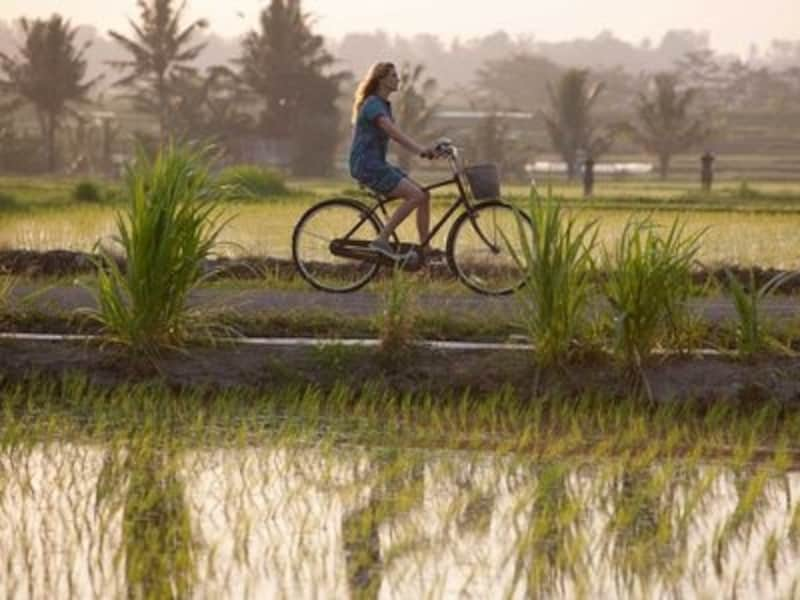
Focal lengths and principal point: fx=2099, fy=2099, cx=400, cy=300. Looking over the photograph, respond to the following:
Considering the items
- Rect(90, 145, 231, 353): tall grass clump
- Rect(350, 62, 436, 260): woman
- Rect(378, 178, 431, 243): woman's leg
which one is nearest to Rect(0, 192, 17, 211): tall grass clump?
Rect(378, 178, 431, 243): woman's leg

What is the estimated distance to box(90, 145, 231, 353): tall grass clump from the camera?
30.4 ft

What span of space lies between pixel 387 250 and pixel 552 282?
313cm

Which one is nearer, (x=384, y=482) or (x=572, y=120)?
(x=384, y=482)

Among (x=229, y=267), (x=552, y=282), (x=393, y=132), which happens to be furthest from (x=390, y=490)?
(x=229, y=267)

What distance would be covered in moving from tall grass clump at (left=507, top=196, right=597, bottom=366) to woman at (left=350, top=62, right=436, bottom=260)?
2.33 m

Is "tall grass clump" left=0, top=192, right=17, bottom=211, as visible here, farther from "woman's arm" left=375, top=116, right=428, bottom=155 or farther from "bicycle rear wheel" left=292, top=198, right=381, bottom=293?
"woman's arm" left=375, top=116, right=428, bottom=155

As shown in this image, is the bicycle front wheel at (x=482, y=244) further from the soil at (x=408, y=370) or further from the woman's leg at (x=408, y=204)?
the soil at (x=408, y=370)

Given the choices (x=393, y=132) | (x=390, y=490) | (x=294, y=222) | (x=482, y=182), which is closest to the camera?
(x=390, y=490)

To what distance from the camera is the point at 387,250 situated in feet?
39.8

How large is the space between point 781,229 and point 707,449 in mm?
12045

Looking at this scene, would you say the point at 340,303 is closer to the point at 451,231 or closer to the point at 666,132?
the point at 451,231

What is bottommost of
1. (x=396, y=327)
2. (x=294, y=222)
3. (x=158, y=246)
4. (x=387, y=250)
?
(x=294, y=222)

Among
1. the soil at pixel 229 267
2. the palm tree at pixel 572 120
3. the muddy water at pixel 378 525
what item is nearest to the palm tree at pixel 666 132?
the palm tree at pixel 572 120

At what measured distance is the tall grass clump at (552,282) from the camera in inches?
355
